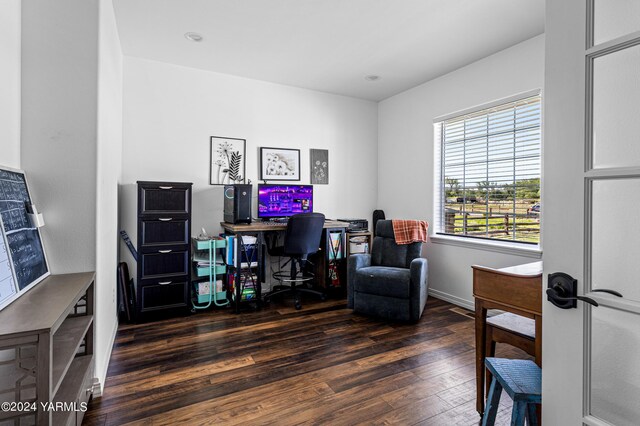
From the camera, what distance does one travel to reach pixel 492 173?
3504mm

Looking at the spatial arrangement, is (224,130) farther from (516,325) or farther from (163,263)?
(516,325)

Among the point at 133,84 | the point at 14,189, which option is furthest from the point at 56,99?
the point at 133,84

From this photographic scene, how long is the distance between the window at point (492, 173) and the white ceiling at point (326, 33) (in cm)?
68

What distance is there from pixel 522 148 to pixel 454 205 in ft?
3.26

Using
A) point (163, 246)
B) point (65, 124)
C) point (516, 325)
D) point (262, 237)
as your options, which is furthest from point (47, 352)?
point (262, 237)

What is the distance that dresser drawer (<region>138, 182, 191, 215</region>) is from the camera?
315 cm

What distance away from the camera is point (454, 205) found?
3.95 meters

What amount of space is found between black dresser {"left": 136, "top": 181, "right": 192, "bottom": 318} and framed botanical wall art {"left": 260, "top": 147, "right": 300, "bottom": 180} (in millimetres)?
1162

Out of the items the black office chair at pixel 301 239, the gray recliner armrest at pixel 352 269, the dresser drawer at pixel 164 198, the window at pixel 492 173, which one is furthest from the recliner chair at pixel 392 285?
the dresser drawer at pixel 164 198

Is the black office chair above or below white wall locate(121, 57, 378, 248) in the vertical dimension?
below

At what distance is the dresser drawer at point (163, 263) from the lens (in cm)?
316

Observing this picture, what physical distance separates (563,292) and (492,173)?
294 cm

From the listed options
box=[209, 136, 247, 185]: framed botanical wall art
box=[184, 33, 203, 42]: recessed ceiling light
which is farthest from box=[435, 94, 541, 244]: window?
box=[184, 33, 203, 42]: recessed ceiling light

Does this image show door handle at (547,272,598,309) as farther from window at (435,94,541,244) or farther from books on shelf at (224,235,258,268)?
books on shelf at (224,235,258,268)
